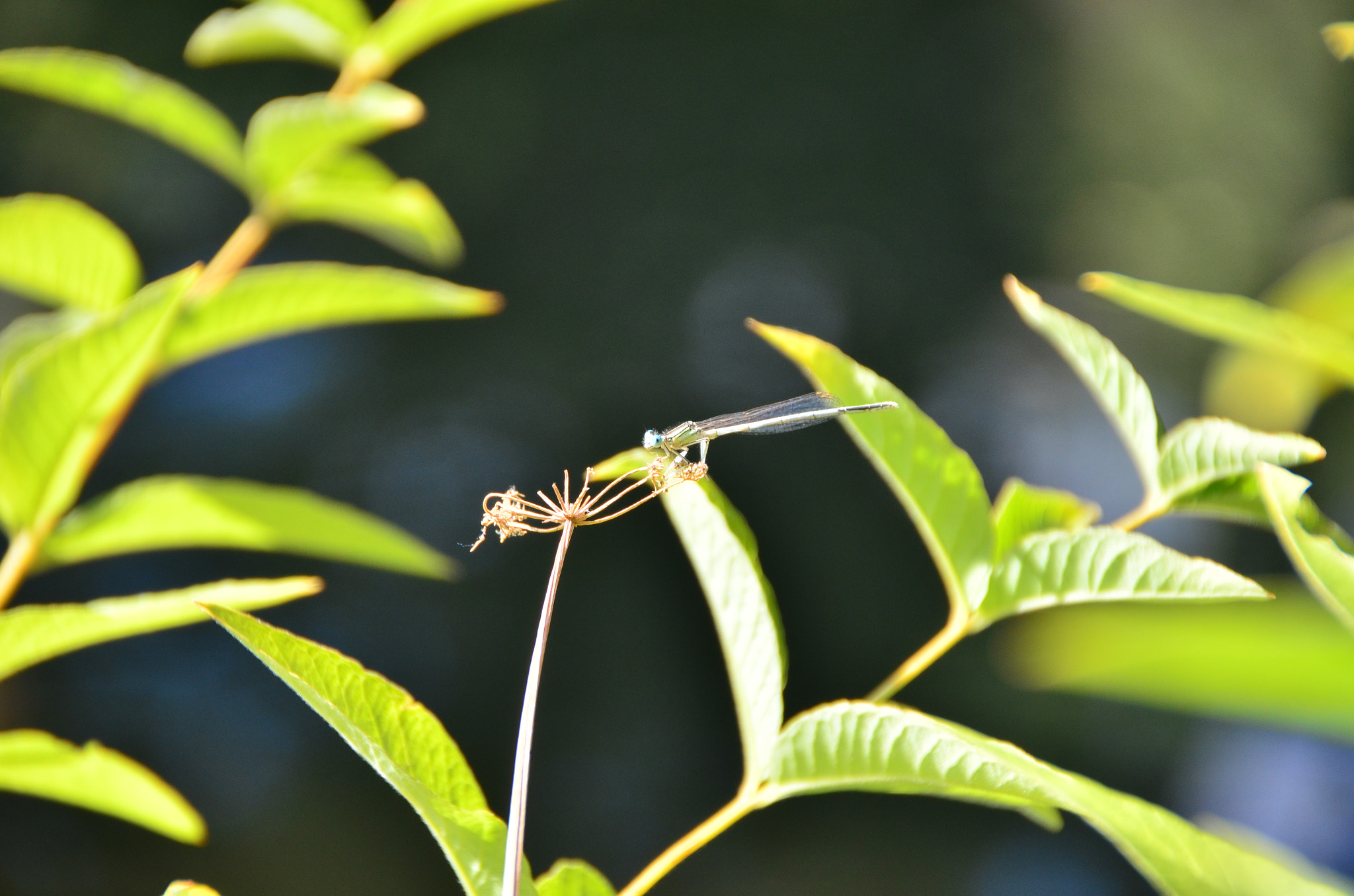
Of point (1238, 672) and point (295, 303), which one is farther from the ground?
point (295, 303)

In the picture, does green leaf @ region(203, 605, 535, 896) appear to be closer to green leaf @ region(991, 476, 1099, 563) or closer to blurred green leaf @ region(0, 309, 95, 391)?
green leaf @ region(991, 476, 1099, 563)

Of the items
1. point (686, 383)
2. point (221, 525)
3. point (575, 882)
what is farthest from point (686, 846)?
point (686, 383)

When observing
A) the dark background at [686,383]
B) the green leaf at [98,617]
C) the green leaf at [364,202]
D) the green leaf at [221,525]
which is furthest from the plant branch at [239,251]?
the dark background at [686,383]

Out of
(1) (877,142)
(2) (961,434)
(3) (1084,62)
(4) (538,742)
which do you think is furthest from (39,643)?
(3) (1084,62)

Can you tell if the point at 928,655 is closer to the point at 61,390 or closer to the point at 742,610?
the point at 742,610

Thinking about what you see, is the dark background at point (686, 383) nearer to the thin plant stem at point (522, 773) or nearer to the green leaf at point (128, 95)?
the green leaf at point (128, 95)

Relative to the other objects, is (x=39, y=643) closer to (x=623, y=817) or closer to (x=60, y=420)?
(x=60, y=420)
